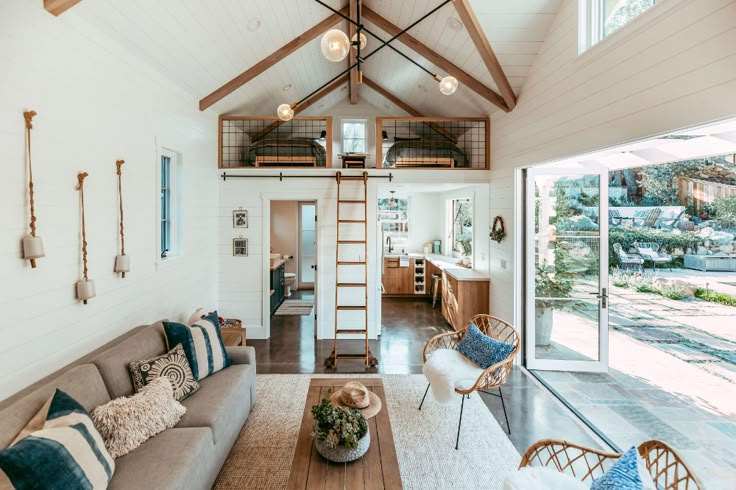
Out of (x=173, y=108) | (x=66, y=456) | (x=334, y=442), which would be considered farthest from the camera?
(x=173, y=108)

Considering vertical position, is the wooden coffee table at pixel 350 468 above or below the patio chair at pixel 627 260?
below

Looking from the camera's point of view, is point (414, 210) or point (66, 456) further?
point (414, 210)

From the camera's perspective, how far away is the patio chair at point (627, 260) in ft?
16.0

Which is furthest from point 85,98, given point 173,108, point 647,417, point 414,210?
point 414,210

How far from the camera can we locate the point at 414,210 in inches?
340

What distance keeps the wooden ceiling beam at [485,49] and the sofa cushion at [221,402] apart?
3.86m

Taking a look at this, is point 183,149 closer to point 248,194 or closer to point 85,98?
point 248,194

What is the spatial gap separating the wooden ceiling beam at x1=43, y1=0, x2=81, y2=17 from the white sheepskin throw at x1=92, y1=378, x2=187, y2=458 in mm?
2551

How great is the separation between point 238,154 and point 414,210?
4200 millimetres

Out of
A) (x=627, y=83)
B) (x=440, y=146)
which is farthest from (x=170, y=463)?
(x=440, y=146)

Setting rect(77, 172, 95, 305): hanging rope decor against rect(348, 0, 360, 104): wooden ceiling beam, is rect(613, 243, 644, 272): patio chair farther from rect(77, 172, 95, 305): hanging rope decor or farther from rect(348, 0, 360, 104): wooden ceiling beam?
rect(77, 172, 95, 305): hanging rope decor

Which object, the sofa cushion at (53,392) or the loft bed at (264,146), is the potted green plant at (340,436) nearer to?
the sofa cushion at (53,392)

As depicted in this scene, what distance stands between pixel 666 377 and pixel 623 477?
3403 millimetres

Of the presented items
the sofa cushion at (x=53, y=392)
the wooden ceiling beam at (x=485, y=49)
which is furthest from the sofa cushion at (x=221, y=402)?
the wooden ceiling beam at (x=485, y=49)
